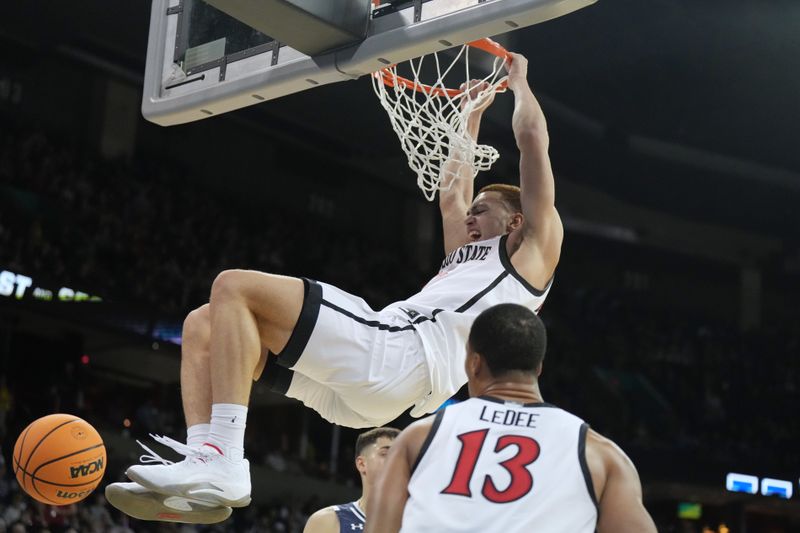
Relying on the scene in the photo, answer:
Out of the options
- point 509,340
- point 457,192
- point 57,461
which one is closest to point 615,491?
point 509,340

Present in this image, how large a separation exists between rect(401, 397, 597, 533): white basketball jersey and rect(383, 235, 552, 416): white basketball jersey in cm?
128

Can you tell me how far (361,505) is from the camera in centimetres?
580

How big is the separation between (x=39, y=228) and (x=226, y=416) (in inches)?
417

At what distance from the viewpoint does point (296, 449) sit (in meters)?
15.7

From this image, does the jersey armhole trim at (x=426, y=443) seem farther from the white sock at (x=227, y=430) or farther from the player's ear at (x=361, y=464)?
the player's ear at (x=361, y=464)

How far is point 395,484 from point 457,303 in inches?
57.9

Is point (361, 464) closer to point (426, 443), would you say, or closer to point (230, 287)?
point (230, 287)

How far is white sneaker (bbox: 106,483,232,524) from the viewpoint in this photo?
362 cm

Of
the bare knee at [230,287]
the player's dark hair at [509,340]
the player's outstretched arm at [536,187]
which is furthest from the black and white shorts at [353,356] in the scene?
the player's dark hair at [509,340]

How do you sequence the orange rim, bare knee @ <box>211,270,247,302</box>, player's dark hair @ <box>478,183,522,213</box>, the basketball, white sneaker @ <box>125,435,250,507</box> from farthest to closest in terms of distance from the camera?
1. the basketball
2. the orange rim
3. player's dark hair @ <box>478,183,522,213</box>
4. bare knee @ <box>211,270,247,302</box>
5. white sneaker @ <box>125,435,250,507</box>

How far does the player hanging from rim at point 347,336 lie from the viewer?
365cm

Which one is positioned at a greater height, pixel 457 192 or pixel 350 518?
pixel 457 192

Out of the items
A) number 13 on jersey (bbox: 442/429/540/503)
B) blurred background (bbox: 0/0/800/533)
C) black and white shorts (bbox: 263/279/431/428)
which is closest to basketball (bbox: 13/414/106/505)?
black and white shorts (bbox: 263/279/431/428)

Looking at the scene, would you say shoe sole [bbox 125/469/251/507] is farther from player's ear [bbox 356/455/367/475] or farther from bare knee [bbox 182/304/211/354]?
player's ear [bbox 356/455/367/475]
